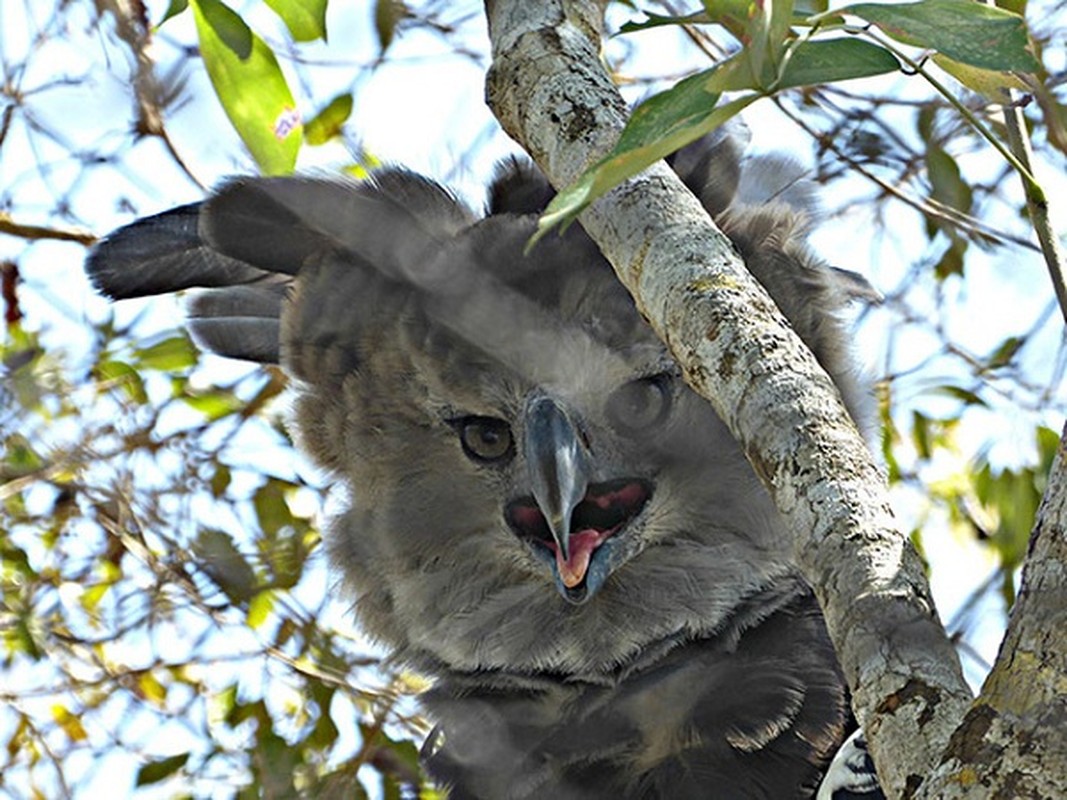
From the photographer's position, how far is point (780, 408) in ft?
3.74

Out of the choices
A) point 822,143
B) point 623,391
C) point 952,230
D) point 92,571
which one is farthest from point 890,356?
point 92,571

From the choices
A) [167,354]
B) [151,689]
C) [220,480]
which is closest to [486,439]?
[167,354]

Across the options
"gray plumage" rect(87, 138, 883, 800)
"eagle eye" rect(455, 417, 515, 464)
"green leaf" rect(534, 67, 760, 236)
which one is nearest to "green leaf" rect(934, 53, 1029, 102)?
"green leaf" rect(534, 67, 760, 236)

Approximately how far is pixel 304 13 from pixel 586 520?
832 millimetres

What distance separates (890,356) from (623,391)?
1.15 m

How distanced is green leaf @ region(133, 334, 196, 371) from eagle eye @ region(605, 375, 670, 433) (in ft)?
3.53

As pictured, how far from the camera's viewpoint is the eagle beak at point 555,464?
78.3 inches

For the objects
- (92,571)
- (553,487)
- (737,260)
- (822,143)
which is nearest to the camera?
(737,260)

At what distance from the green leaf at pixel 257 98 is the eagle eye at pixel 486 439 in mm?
615

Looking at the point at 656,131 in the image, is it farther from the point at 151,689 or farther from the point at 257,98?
the point at 151,689

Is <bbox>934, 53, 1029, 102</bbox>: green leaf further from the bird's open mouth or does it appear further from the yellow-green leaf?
the bird's open mouth

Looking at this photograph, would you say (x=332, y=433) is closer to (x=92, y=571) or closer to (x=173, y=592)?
(x=173, y=592)

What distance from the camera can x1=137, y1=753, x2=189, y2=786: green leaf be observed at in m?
3.08

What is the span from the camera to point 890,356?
320 centimetres
